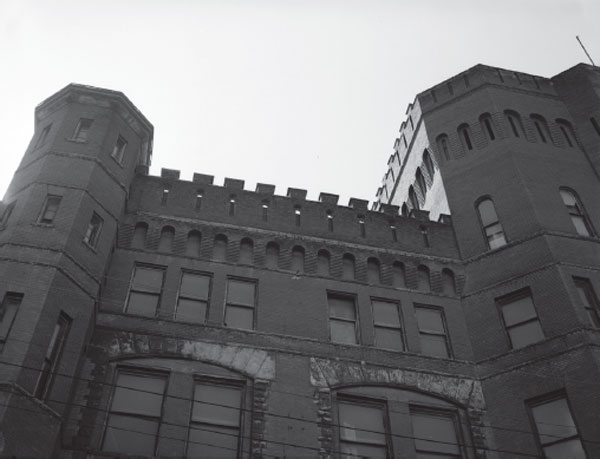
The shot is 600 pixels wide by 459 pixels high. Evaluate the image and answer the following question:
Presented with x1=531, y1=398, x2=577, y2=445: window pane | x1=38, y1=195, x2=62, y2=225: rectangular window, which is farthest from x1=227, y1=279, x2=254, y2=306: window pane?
x1=531, y1=398, x2=577, y2=445: window pane

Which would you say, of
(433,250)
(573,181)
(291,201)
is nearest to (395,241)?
(433,250)

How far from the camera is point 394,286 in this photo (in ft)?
72.1

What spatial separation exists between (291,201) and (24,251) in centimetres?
939

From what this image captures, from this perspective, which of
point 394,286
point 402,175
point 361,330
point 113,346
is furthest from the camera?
point 402,175

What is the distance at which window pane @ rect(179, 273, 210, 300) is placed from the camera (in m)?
20.1

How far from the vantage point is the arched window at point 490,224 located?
23.0 metres

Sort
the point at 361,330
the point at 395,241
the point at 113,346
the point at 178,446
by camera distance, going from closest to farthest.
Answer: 1. the point at 178,446
2. the point at 113,346
3. the point at 361,330
4. the point at 395,241

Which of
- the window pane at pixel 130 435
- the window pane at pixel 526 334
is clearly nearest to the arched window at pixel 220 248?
the window pane at pixel 130 435

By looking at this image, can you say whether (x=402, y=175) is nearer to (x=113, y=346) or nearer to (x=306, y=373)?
(x=306, y=373)

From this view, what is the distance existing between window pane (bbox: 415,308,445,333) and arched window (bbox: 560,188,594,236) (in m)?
5.64

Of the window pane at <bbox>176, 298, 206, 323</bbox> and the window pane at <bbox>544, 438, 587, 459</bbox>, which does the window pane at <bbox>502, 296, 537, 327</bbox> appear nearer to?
the window pane at <bbox>544, 438, 587, 459</bbox>

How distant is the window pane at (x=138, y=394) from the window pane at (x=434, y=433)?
22.1 ft

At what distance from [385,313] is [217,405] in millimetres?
6278

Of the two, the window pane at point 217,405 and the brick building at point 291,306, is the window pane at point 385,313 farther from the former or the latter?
the window pane at point 217,405
